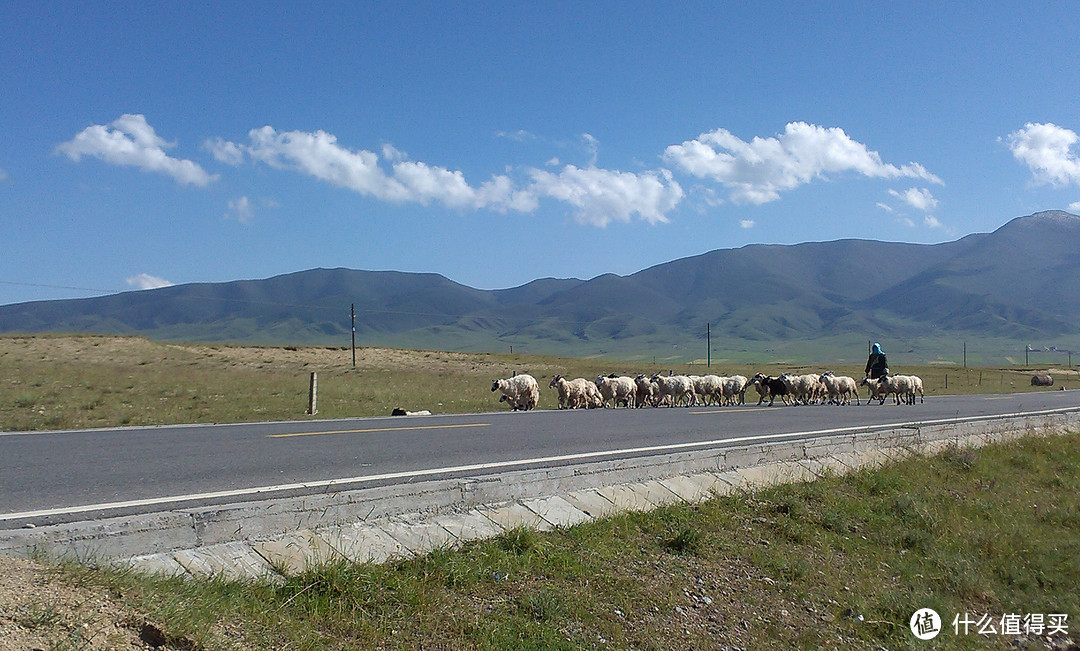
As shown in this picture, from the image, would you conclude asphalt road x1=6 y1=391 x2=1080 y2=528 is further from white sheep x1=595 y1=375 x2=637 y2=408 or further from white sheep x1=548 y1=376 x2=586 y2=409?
white sheep x1=595 y1=375 x2=637 y2=408

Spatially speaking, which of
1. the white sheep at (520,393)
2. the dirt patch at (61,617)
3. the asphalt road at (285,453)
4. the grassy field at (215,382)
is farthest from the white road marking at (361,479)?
the white sheep at (520,393)

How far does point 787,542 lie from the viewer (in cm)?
892

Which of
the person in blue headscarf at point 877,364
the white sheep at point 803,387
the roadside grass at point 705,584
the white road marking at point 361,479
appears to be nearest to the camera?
the roadside grass at point 705,584

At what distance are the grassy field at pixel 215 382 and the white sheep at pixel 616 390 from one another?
2391 mm

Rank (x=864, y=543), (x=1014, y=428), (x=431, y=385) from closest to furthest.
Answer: (x=864, y=543)
(x=1014, y=428)
(x=431, y=385)

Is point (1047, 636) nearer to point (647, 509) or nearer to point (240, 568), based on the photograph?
point (647, 509)

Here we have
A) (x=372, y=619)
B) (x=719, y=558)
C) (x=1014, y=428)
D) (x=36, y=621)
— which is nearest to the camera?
(x=36, y=621)

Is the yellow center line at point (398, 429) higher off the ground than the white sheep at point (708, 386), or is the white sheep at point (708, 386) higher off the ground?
the yellow center line at point (398, 429)

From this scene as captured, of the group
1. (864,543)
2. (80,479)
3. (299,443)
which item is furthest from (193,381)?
(864,543)

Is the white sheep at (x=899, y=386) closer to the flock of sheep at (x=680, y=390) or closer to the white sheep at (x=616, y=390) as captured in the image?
the flock of sheep at (x=680, y=390)

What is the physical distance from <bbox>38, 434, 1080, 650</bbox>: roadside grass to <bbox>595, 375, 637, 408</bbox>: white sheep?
64.9 ft

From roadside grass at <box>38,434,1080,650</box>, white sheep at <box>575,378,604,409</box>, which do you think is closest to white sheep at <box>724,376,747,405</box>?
white sheep at <box>575,378,604,409</box>

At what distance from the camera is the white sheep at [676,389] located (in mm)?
33625

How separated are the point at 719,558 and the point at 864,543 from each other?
2545 mm
